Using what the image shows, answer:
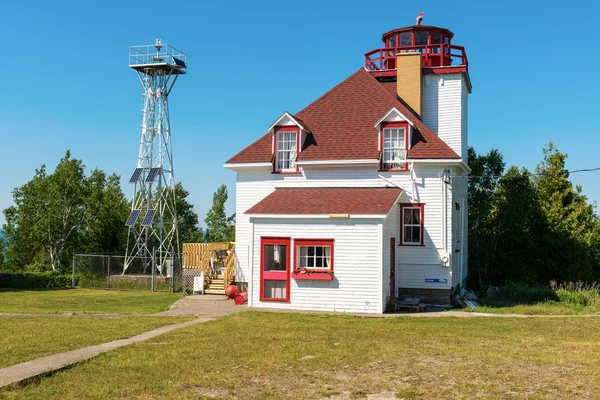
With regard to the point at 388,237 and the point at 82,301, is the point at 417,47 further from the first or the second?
the point at 82,301

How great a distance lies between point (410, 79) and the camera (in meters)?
26.3

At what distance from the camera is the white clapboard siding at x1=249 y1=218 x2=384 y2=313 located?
20.4 meters

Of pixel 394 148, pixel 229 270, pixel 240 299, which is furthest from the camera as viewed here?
pixel 229 270

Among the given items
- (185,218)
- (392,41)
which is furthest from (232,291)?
(185,218)

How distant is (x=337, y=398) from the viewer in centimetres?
907

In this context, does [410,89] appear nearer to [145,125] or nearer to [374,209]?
[374,209]

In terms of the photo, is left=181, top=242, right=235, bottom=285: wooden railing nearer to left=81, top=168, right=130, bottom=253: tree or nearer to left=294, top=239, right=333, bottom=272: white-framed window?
left=294, top=239, right=333, bottom=272: white-framed window

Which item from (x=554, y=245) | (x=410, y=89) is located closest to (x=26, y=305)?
(x=410, y=89)

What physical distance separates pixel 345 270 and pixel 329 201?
2723 millimetres

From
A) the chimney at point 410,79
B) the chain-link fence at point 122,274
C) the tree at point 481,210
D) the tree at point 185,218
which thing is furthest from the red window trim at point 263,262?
the tree at point 185,218

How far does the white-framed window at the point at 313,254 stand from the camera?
21.0 metres

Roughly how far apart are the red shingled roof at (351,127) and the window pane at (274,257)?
413 centimetres

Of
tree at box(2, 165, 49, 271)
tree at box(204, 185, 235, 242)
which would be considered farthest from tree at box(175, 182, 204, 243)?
tree at box(2, 165, 49, 271)

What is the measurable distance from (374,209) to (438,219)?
381 cm
